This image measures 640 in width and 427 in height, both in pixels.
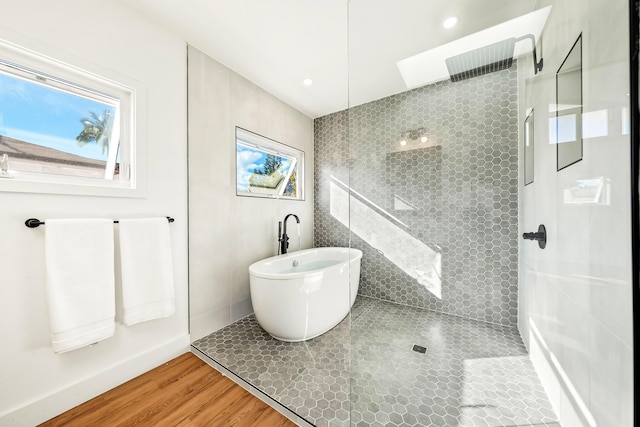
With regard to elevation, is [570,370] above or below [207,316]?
above

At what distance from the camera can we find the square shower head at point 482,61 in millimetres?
1494

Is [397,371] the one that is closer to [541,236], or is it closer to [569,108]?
[541,236]

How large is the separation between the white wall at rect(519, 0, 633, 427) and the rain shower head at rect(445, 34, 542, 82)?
144 mm

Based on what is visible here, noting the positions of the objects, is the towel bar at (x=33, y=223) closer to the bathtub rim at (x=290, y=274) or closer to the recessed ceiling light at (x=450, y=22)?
the bathtub rim at (x=290, y=274)

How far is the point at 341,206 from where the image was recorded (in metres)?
3.05

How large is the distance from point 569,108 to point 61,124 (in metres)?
2.67

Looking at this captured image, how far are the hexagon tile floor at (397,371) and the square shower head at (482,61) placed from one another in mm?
1775

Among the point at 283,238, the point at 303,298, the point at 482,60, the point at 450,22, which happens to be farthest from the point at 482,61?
the point at 283,238

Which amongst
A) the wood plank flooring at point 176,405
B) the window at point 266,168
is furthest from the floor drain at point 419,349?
the window at point 266,168

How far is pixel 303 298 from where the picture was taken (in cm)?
188

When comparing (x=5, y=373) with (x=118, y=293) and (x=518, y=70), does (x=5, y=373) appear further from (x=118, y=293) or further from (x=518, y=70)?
(x=518, y=70)

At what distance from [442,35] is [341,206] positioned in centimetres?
190

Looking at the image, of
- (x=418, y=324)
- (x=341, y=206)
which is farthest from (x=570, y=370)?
(x=341, y=206)

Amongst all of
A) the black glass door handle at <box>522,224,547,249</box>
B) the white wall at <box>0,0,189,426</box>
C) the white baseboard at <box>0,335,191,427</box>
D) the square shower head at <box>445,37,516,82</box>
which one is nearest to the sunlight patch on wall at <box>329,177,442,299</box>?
the black glass door handle at <box>522,224,547,249</box>
